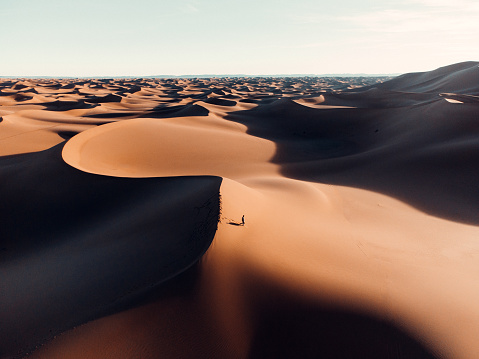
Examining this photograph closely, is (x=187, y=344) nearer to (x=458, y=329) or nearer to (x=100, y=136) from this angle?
(x=458, y=329)

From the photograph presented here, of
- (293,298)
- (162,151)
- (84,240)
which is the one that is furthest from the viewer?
(162,151)

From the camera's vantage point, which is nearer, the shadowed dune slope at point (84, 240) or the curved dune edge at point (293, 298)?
the curved dune edge at point (293, 298)

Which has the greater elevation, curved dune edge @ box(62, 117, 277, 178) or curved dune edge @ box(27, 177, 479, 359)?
curved dune edge @ box(27, 177, 479, 359)

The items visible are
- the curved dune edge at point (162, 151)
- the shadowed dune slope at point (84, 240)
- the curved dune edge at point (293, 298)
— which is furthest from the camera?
the curved dune edge at point (162, 151)

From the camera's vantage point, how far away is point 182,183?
650 cm

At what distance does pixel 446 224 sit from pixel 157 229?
5.76 m

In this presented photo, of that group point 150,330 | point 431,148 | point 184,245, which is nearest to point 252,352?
point 150,330

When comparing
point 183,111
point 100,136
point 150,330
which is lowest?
point 183,111

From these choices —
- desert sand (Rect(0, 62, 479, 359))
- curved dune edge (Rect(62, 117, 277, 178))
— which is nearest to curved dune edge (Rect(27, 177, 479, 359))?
desert sand (Rect(0, 62, 479, 359))

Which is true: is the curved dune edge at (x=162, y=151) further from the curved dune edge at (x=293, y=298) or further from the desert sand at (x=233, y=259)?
the curved dune edge at (x=293, y=298)

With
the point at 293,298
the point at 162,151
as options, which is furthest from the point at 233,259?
the point at 162,151

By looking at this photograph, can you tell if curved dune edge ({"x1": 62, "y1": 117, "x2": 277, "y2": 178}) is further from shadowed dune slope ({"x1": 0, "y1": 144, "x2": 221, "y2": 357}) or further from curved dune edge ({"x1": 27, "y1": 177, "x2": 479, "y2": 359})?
curved dune edge ({"x1": 27, "y1": 177, "x2": 479, "y2": 359})

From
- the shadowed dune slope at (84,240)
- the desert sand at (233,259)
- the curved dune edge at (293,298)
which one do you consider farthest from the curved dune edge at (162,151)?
the curved dune edge at (293,298)

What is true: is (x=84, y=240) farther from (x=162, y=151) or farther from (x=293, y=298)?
(x=162, y=151)
